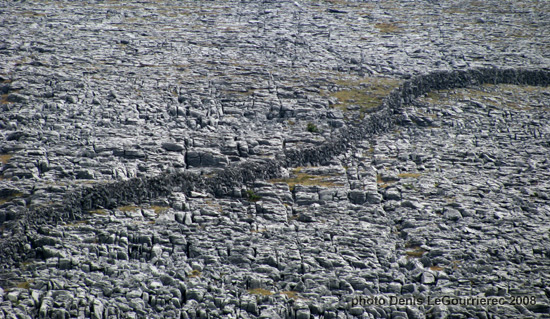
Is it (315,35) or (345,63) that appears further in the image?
(315,35)

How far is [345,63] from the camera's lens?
34562 mm

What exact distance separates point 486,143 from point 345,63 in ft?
36.1

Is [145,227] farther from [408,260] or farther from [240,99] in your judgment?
[240,99]

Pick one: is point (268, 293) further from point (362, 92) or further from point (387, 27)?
point (387, 27)

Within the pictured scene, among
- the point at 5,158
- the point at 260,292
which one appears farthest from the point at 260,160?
the point at 5,158

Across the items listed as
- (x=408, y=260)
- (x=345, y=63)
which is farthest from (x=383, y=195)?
(x=345, y=63)

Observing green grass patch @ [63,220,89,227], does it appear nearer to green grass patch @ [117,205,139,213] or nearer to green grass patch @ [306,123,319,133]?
green grass patch @ [117,205,139,213]

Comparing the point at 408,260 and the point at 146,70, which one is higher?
the point at 146,70

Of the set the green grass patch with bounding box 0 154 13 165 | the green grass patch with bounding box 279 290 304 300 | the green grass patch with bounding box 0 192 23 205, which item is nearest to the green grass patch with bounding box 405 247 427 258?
the green grass patch with bounding box 279 290 304 300

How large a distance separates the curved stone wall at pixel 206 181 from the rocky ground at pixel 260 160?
0.23 meters

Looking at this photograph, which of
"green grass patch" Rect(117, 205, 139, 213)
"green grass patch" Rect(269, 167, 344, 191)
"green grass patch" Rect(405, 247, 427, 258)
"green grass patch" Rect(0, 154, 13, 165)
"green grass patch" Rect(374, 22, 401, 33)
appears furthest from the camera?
"green grass patch" Rect(374, 22, 401, 33)

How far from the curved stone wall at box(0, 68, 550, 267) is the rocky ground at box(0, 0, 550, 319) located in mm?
231

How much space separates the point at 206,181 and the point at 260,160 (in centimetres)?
301

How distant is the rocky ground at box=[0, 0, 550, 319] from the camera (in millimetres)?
17344
